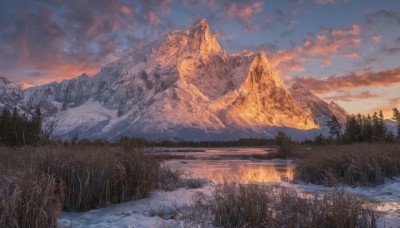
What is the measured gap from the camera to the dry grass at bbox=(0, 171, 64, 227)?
275 inches

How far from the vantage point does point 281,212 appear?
8.91 m

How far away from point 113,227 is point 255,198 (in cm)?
320

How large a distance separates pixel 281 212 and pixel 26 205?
529 cm

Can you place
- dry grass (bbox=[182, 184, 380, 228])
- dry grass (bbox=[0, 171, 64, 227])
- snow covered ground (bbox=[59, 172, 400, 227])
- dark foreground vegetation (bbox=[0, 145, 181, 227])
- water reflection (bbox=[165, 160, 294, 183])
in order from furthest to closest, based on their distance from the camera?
water reflection (bbox=[165, 160, 294, 183]), snow covered ground (bbox=[59, 172, 400, 227]), dry grass (bbox=[182, 184, 380, 228]), dark foreground vegetation (bbox=[0, 145, 181, 227]), dry grass (bbox=[0, 171, 64, 227])

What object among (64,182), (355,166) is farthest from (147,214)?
(355,166)

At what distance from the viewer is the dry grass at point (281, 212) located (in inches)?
321

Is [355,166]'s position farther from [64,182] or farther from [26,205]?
[26,205]

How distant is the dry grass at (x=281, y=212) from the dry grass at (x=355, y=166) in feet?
25.5

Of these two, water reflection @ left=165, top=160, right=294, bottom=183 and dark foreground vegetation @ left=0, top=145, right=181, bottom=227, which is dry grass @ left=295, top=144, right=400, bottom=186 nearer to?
water reflection @ left=165, top=160, right=294, bottom=183

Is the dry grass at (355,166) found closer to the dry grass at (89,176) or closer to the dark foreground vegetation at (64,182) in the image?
the dark foreground vegetation at (64,182)

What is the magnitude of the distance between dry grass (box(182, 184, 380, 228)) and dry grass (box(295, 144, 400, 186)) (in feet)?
25.5

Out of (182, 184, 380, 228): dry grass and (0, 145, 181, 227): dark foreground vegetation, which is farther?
(182, 184, 380, 228): dry grass

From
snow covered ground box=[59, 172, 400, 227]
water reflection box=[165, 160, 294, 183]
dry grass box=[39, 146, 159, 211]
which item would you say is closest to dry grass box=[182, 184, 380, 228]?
snow covered ground box=[59, 172, 400, 227]

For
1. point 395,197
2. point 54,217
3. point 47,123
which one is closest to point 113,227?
point 54,217
